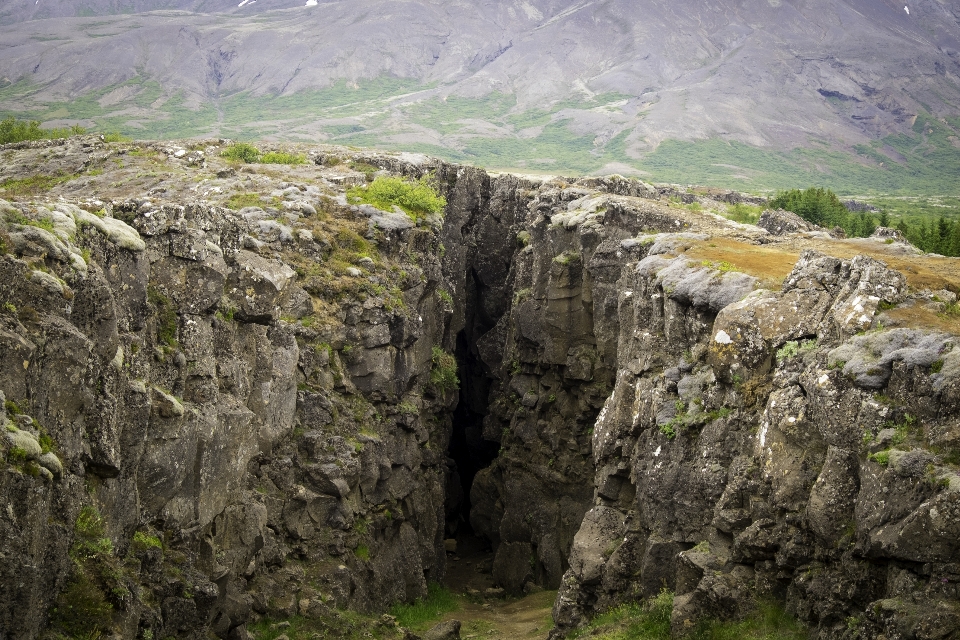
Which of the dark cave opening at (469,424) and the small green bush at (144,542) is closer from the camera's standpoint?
the small green bush at (144,542)

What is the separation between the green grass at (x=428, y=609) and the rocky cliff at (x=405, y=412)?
1.08 m

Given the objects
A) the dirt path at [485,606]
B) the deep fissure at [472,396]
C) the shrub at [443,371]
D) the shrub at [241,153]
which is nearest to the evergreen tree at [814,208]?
the deep fissure at [472,396]

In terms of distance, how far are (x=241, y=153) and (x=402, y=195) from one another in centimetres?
1351

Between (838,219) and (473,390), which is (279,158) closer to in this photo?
(473,390)

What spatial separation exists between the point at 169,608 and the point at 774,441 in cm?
1861

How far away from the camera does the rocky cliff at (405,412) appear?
23125mm

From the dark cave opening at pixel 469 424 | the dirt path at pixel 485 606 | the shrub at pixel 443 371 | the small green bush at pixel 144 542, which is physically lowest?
the dirt path at pixel 485 606

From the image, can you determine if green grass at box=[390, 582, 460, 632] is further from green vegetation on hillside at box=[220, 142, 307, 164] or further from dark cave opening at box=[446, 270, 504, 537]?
green vegetation on hillside at box=[220, 142, 307, 164]

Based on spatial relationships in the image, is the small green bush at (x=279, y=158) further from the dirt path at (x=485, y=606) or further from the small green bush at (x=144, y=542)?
Answer: the small green bush at (x=144, y=542)

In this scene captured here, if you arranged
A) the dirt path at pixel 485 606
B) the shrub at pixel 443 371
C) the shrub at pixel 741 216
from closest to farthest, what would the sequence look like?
1. the dirt path at pixel 485 606
2. the shrub at pixel 443 371
3. the shrub at pixel 741 216

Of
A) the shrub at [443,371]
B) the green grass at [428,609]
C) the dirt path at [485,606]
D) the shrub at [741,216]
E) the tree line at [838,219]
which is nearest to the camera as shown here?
the green grass at [428,609]

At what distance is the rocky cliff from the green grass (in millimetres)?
1083

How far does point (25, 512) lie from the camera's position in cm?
2144

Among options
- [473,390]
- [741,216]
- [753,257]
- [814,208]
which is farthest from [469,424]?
[814,208]
